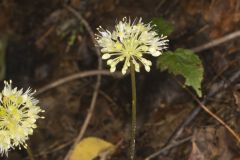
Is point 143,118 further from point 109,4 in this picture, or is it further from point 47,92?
point 109,4

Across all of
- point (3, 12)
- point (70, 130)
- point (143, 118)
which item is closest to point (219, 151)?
point (143, 118)

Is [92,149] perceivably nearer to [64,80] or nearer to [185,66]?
Answer: [64,80]

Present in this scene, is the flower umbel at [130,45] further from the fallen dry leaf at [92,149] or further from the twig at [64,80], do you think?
the twig at [64,80]

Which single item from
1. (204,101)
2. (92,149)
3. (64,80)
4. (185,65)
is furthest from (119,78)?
(185,65)

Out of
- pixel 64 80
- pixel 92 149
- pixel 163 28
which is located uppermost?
pixel 64 80

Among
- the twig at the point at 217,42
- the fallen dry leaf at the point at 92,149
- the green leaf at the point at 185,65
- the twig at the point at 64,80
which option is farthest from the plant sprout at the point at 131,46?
the twig at the point at 64,80
